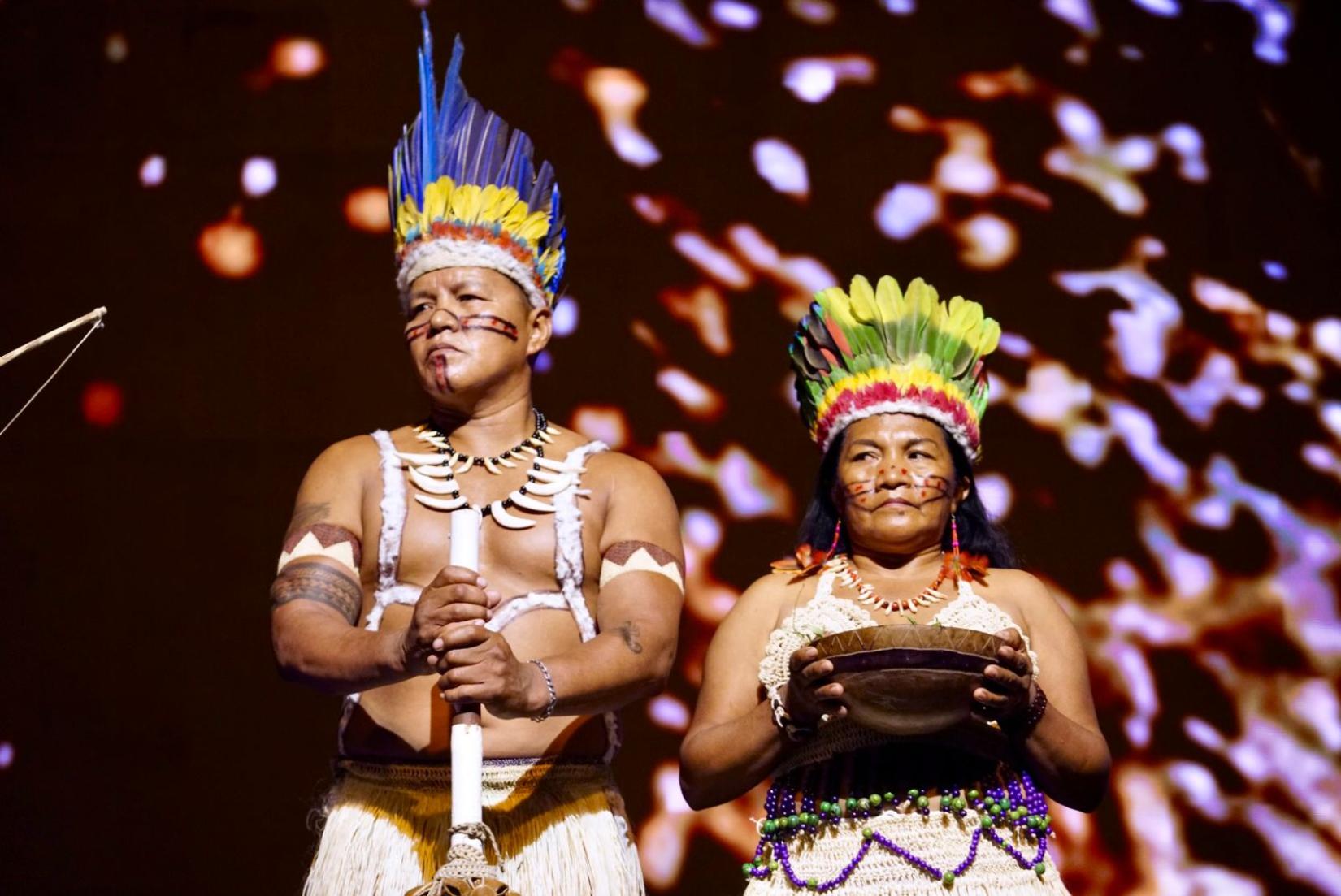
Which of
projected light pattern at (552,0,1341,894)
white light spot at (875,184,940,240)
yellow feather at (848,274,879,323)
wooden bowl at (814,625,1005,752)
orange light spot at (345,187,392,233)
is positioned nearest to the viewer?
wooden bowl at (814,625,1005,752)

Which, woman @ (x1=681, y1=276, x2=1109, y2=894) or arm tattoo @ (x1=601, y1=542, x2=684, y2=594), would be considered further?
arm tattoo @ (x1=601, y1=542, x2=684, y2=594)

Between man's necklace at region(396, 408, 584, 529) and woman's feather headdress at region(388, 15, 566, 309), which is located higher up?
woman's feather headdress at region(388, 15, 566, 309)

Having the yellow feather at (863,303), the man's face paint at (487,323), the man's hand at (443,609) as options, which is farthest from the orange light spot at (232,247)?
the man's hand at (443,609)

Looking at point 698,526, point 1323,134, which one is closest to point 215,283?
point 698,526

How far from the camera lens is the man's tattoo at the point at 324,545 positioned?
2.58 m

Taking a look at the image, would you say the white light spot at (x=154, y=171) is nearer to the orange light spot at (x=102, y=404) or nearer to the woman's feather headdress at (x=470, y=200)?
the orange light spot at (x=102, y=404)

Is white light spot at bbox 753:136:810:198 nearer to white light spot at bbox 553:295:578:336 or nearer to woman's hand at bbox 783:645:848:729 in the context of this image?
white light spot at bbox 553:295:578:336

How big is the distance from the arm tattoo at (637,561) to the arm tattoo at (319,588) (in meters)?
0.35

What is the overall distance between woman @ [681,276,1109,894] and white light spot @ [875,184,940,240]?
103 centimetres

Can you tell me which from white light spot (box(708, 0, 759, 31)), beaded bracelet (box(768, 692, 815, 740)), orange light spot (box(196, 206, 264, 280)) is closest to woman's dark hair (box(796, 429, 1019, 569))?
beaded bracelet (box(768, 692, 815, 740))

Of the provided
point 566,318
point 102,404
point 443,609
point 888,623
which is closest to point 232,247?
point 102,404

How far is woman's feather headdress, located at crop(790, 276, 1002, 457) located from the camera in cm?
259

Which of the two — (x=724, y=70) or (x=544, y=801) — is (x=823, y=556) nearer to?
(x=544, y=801)

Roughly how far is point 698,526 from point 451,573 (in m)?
1.42
